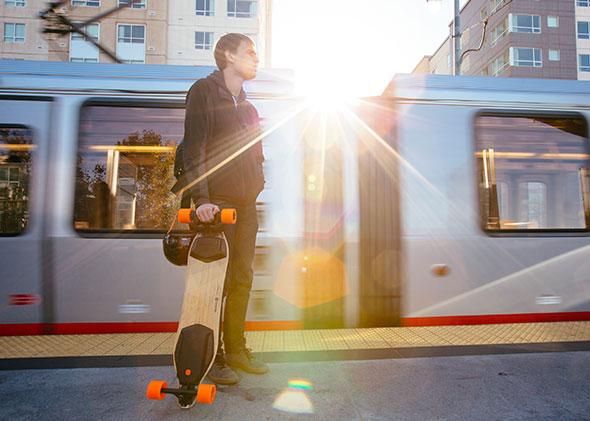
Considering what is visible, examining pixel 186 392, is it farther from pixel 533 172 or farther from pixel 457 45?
pixel 457 45

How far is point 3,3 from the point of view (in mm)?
26641

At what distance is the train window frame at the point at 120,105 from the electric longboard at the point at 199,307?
138 cm

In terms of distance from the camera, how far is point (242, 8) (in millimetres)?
28531

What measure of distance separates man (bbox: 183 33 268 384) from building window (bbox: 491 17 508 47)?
36.7 meters

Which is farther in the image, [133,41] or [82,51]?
[133,41]

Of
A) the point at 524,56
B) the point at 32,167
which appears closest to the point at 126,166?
the point at 32,167

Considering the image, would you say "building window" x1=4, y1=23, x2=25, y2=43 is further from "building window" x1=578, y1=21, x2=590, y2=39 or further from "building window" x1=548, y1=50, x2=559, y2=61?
"building window" x1=578, y1=21, x2=590, y2=39

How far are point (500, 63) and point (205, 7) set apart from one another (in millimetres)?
24193

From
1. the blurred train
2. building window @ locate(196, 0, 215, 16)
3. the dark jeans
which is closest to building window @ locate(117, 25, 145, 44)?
building window @ locate(196, 0, 215, 16)

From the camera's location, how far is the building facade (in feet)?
87.2

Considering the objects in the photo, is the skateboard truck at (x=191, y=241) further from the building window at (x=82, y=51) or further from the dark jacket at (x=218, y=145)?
the building window at (x=82, y=51)

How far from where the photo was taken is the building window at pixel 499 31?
105 feet

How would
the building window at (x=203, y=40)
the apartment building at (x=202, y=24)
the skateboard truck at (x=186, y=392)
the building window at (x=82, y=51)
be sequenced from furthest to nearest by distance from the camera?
the building window at (x=203, y=40), the apartment building at (x=202, y=24), the building window at (x=82, y=51), the skateboard truck at (x=186, y=392)

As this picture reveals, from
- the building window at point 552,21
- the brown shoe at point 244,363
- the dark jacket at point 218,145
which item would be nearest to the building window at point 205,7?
the building window at point 552,21
